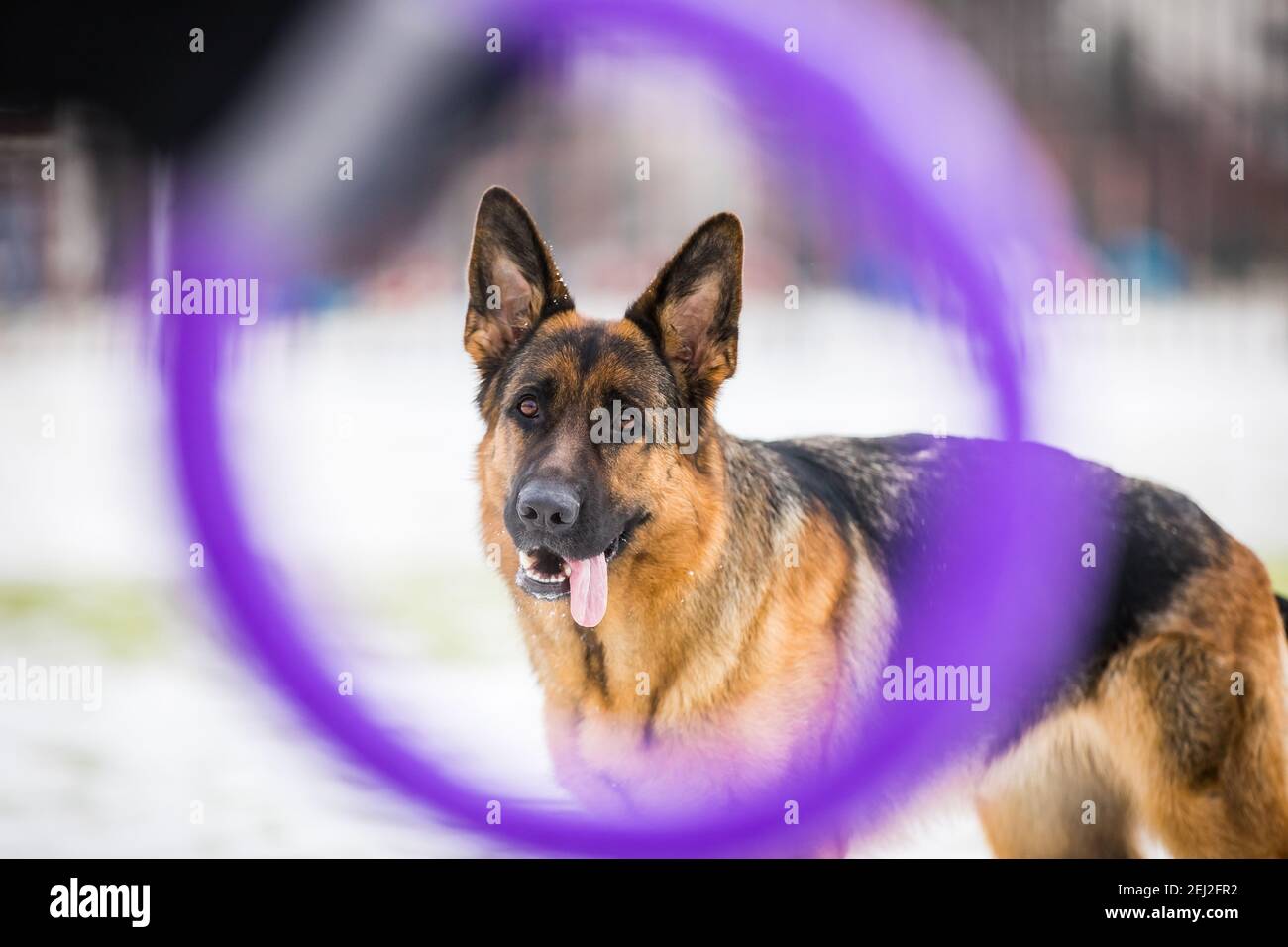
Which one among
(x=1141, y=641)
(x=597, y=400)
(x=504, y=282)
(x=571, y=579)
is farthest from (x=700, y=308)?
(x=1141, y=641)

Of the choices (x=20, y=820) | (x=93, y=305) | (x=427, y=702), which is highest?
(x=93, y=305)

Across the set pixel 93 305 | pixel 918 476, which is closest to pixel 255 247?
pixel 93 305

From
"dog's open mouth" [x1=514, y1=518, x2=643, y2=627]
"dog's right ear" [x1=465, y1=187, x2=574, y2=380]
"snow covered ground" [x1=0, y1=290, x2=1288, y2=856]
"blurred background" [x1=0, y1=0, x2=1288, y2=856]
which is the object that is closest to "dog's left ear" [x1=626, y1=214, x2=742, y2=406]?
"dog's right ear" [x1=465, y1=187, x2=574, y2=380]

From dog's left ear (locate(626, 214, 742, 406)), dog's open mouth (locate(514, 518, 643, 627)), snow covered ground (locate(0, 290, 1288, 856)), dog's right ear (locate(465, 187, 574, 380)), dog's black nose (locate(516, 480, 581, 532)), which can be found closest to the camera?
dog's black nose (locate(516, 480, 581, 532))

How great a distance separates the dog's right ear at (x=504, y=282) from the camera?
393 centimetres

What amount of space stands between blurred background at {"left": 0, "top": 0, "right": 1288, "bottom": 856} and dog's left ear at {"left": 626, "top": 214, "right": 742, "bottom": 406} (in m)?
1.27

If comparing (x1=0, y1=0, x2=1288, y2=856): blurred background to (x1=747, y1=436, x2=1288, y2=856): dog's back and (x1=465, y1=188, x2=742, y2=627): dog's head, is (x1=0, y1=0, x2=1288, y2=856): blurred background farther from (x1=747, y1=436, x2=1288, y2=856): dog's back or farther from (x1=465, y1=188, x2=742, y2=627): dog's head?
(x1=465, y1=188, x2=742, y2=627): dog's head

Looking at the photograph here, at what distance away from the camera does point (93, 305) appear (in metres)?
6.03

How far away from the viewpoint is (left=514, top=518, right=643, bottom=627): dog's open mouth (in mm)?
3695

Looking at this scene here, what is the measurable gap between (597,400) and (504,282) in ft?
1.85

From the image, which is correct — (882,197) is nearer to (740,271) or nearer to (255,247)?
(740,271)

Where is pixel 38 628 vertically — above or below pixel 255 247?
below

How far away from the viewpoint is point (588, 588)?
3754 millimetres

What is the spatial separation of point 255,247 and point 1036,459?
134 inches
